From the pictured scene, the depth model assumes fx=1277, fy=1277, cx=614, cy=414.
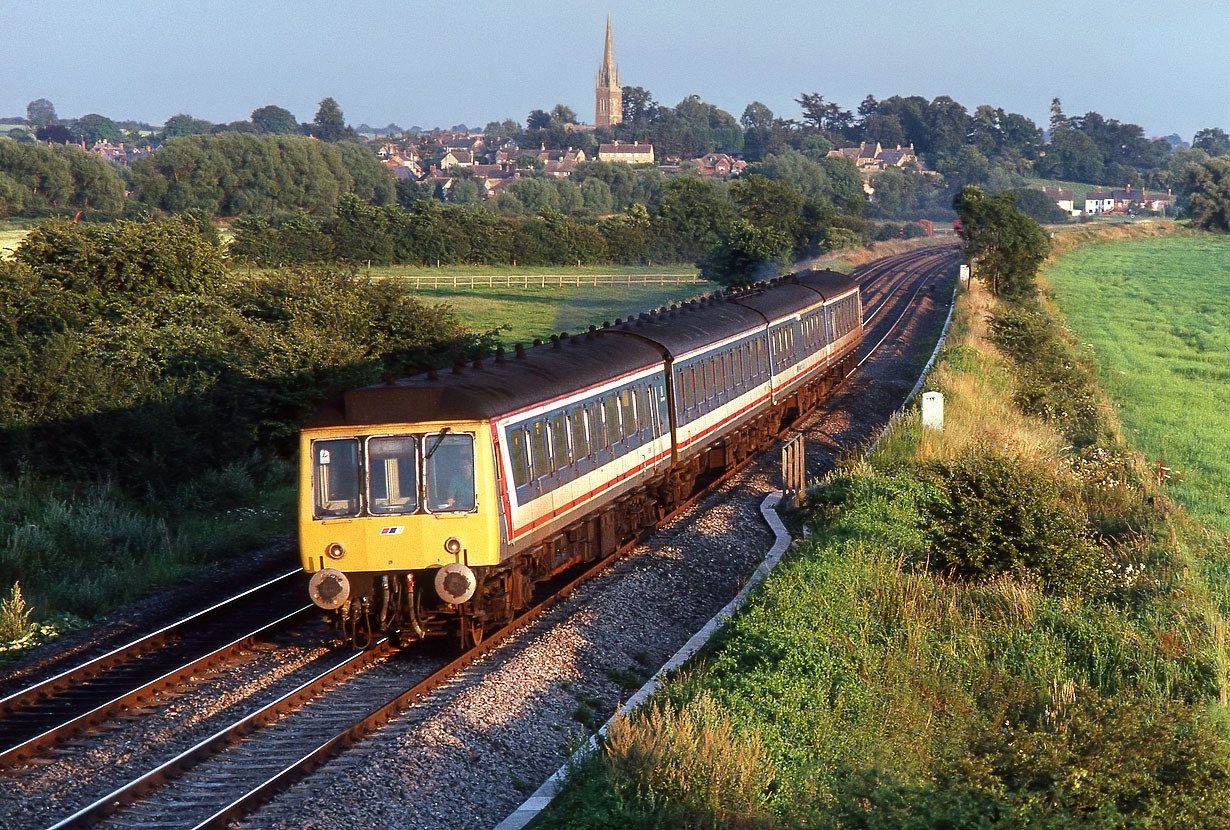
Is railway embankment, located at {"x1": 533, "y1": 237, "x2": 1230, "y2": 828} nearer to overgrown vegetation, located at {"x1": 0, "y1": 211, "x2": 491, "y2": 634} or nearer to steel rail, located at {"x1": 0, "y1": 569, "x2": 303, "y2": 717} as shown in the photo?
steel rail, located at {"x1": 0, "y1": 569, "x2": 303, "y2": 717}

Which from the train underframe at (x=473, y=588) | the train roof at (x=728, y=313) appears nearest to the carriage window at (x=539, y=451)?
the train underframe at (x=473, y=588)

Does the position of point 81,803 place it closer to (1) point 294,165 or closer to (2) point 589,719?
(2) point 589,719

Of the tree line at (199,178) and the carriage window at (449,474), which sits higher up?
the tree line at (199,178)

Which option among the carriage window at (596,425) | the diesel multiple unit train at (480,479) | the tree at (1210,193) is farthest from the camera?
the tree at (1210,193)

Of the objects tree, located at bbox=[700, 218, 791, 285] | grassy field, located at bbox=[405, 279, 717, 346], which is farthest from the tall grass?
tree, located at bbox=[700, 218, 791, 285]

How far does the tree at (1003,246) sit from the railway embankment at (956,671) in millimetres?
31887

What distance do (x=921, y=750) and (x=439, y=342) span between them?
18765mm

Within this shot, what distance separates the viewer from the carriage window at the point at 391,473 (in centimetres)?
1237

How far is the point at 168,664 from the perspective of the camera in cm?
1239

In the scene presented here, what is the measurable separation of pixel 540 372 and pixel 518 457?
→ 1880 mm

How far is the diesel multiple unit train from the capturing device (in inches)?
487

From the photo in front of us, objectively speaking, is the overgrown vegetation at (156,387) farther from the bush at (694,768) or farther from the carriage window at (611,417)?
the bush at (694,768)

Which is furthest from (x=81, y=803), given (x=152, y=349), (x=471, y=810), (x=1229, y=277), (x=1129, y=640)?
(x=1229, y=277)

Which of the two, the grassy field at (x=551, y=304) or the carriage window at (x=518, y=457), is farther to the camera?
the grassy field at (x=551, y=304)
